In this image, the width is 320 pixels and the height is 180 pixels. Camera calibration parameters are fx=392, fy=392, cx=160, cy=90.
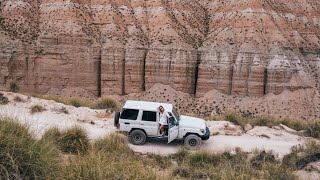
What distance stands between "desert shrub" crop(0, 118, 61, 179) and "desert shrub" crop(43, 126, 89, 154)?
10.6 ft

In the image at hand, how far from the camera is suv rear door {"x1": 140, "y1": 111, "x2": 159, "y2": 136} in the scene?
15156 millimetres

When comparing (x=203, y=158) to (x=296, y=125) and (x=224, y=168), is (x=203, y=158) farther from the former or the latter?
(x=296, y=125)

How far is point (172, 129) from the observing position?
15.2 m

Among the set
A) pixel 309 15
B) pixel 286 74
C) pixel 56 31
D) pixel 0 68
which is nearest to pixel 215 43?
pixel 286 74

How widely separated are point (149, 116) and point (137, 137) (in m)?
0.94

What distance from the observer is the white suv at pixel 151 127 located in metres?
15.2

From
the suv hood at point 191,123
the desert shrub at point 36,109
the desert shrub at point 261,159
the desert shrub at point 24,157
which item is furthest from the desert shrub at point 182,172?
the desert shrub at point 36,109

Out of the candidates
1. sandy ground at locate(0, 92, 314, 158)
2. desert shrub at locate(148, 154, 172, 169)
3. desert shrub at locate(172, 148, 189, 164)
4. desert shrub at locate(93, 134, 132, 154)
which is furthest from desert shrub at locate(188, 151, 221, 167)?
desert shrub at locate(93, 134, 132, 154)

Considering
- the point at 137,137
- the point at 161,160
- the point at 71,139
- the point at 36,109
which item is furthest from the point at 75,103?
the point at 161,160

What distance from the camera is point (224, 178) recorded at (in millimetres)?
8375

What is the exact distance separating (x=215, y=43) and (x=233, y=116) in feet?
79.5

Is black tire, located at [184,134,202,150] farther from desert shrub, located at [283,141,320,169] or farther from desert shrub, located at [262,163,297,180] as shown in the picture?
desert shrub, located at [262,163,297,180]

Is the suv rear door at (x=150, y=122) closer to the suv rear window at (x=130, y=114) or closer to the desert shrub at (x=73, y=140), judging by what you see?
the suv rear window at (x=130, y=114)

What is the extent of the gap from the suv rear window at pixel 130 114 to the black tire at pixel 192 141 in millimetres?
2199
